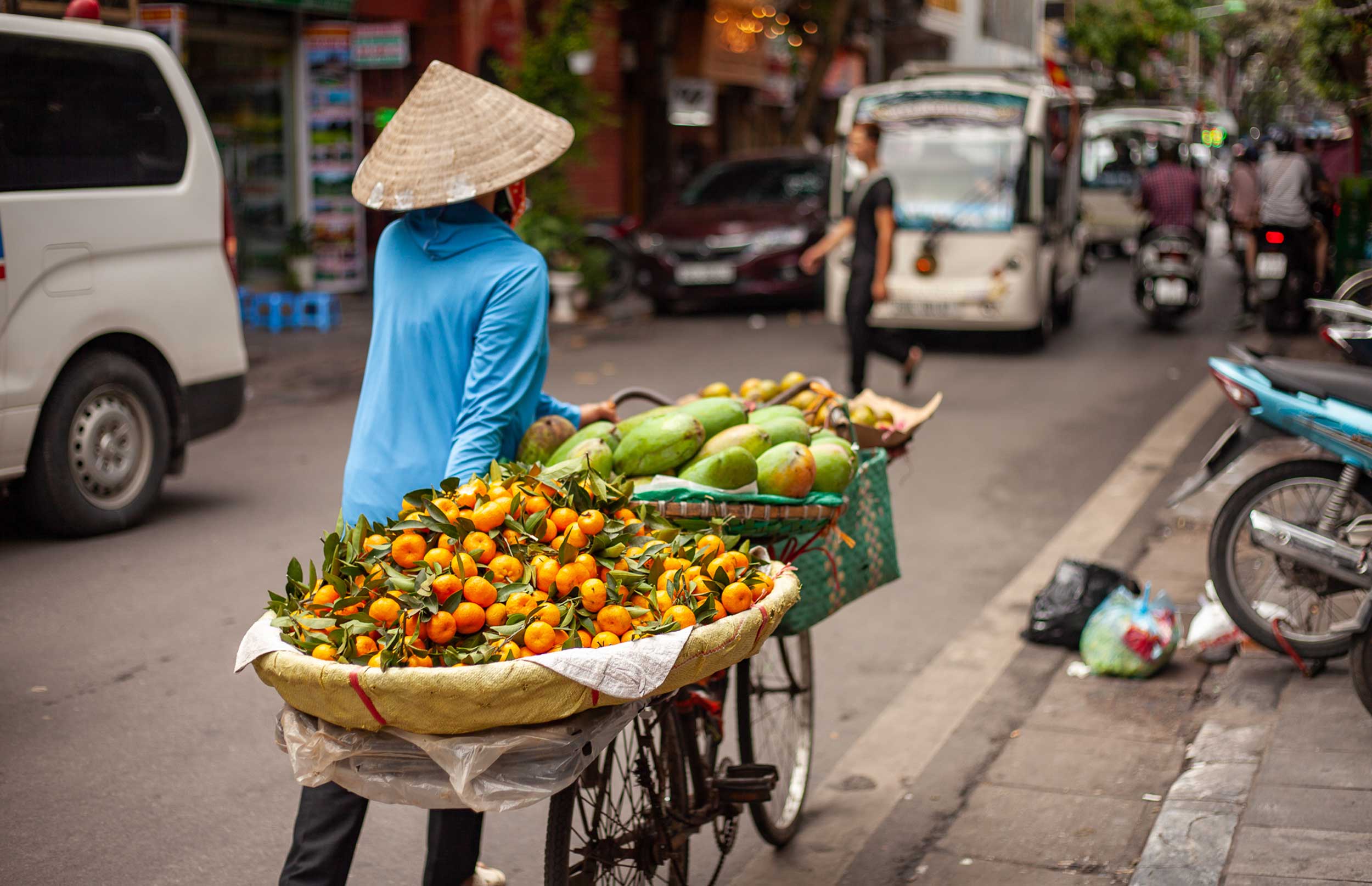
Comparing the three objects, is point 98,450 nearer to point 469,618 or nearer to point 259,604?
point 259,604

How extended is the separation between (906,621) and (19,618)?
11.6ft

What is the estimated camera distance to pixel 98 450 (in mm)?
6844

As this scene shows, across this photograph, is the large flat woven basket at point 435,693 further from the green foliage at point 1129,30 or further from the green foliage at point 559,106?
the green foliage at point 1129,30

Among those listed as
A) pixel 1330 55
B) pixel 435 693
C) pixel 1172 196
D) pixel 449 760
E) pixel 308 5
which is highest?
pixel 308 5

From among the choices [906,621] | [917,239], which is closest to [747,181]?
[917,239]

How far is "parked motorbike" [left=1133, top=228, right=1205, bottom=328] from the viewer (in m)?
14.8

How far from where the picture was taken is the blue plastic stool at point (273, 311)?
14875mm

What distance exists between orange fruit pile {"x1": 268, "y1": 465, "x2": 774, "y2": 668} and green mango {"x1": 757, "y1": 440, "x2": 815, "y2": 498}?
0.29m

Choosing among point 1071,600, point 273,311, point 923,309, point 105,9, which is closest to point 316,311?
point 273,311

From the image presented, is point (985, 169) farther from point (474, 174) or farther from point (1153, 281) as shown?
point (474, 174)

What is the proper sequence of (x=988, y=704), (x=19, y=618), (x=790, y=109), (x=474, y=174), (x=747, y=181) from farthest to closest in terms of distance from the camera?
(x=790, y=109), (x=747, y=181), (x=19, y=618), (x=988, y=704), (x=474, y=174)

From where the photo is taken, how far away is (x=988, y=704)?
16.8ft

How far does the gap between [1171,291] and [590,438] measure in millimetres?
12715

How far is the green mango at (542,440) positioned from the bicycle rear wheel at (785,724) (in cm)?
99
